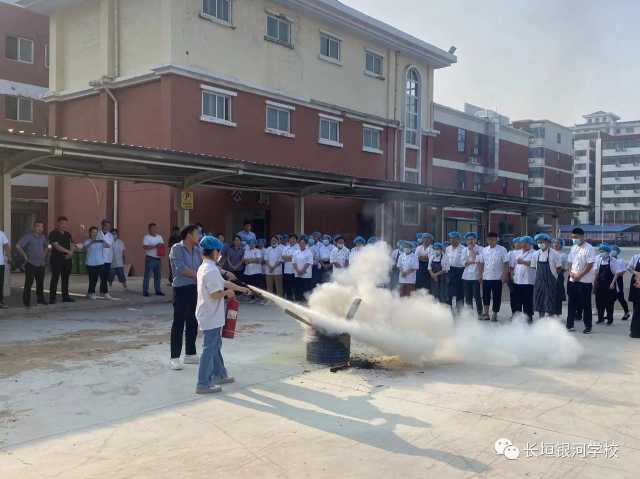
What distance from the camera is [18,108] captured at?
2842cm

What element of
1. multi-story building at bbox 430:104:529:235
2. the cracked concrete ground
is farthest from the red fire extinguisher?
multi-story building at bbox 430:104:529:235

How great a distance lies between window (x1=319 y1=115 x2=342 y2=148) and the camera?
81.9ft

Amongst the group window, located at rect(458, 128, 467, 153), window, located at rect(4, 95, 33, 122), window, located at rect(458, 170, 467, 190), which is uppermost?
window, located at rect(458, 128, 467, 153)

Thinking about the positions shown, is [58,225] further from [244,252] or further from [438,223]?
A: [438,223]

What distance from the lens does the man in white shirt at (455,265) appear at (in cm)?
1356

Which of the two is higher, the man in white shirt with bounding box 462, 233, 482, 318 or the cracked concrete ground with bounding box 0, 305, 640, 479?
the man in white shirt with bounding box 462, 233, 482, 318

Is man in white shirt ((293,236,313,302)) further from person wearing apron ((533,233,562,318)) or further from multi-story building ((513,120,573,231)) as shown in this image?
multi-story building ((513,120,573,231))

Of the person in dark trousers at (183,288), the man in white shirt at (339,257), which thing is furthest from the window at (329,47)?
the person in dark trousers at (183,288)

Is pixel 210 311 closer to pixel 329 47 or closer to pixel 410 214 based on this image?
pixel 329 47

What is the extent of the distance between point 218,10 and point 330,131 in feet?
23.3

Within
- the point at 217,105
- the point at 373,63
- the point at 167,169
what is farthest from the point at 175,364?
the point at 373,63

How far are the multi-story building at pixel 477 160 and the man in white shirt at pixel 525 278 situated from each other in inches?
949

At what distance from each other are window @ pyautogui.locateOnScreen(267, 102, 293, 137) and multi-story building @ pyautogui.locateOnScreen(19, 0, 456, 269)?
4cm

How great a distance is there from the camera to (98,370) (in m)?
7.80
